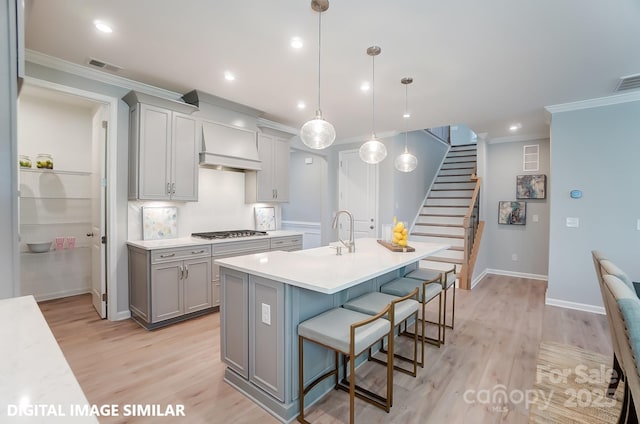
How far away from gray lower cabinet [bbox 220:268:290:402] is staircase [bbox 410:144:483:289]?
13.0 feet

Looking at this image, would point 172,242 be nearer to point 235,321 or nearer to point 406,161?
point 235,321

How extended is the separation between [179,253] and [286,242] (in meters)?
1.60

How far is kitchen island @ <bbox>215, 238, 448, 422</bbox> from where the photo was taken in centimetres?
195

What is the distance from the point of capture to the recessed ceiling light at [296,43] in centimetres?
253

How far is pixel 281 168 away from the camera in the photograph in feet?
16.1

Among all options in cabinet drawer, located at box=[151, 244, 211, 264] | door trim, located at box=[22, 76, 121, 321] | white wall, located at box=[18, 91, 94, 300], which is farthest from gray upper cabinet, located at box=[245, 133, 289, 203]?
white wall, located at box=[18, 91, 94, 300]

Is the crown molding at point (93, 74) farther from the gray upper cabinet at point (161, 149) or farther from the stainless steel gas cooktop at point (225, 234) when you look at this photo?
the stainless steel gas cooktop at point (225, 234)

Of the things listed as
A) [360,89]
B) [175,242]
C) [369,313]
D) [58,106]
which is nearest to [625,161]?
[360,89]

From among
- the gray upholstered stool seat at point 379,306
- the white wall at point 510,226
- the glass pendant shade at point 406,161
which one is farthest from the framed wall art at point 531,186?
the gray upholstered stool seat at point 379,306

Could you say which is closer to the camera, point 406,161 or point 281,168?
point 406,161

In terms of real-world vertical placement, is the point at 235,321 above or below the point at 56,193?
below

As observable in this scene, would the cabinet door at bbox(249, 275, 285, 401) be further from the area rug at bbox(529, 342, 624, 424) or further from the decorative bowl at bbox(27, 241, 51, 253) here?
the decorative bowl at bbox(27, 241, 51, 253)

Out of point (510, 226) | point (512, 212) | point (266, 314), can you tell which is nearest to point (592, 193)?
point (512, 212)

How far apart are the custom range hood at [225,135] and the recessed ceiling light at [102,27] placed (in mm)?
1285
